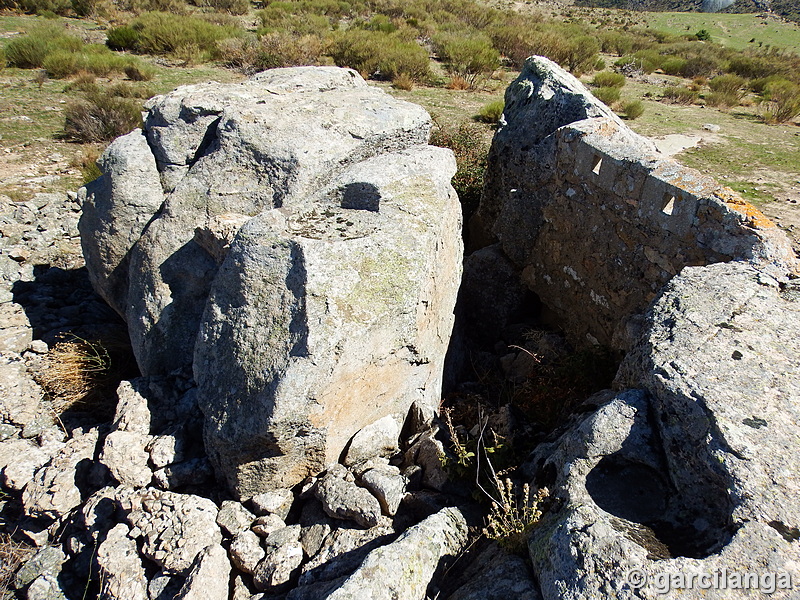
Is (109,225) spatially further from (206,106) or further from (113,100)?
(113,100)

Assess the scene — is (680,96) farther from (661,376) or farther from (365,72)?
(661,376)

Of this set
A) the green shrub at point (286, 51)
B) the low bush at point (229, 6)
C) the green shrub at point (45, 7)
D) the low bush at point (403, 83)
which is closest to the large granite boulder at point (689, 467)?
the low bush at point (403, 83)

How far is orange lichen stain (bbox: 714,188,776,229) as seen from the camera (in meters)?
3.62

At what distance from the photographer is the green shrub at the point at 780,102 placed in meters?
13.7

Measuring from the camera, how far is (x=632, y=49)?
26953 millimetres

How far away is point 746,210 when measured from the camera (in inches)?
145

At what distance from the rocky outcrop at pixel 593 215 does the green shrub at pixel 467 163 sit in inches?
25.6

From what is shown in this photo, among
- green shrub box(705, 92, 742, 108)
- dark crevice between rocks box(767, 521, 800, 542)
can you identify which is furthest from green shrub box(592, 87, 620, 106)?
dark crevice between rocks box(767, 521, 800, 542)

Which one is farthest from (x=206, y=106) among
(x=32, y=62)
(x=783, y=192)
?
(x=32, y=62)

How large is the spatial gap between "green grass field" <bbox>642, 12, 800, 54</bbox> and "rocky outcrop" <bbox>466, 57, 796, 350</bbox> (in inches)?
1371

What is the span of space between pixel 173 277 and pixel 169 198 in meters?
0.69

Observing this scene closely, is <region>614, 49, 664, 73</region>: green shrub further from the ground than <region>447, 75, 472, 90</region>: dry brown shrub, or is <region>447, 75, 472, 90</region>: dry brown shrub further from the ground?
<region>447, 75, 472, 90</region>: dry brown shrub

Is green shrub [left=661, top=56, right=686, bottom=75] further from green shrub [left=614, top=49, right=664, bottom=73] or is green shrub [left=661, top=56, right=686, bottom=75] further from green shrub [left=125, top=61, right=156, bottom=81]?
green shrub [left=125, top=61, right=156, bottom=81]

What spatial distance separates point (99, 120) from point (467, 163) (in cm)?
686
